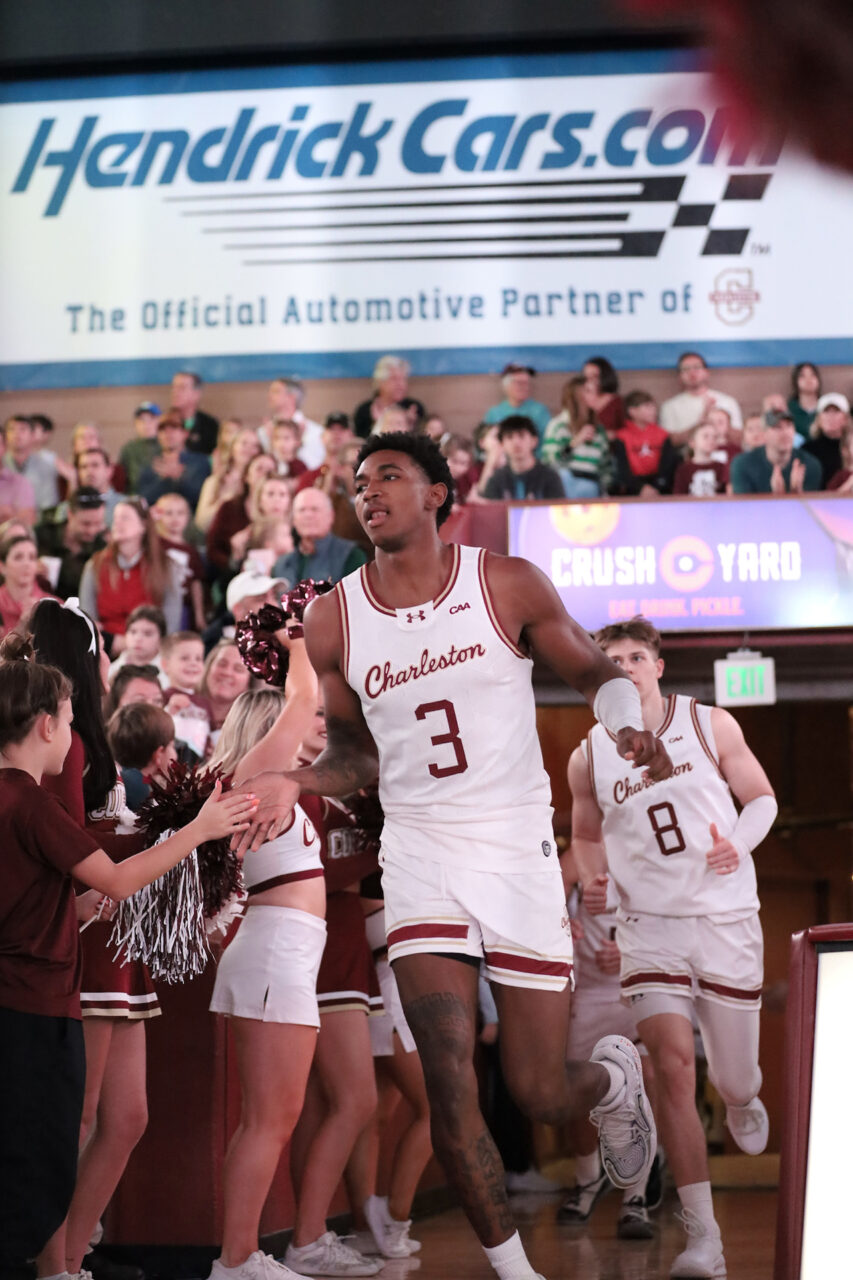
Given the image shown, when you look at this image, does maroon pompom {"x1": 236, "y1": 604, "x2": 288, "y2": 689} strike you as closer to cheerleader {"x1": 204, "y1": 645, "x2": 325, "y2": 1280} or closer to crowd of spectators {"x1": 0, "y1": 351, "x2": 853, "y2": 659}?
cheerleader {"x1": 204, "y1": 645, "x2": 325, "y2": 1280}

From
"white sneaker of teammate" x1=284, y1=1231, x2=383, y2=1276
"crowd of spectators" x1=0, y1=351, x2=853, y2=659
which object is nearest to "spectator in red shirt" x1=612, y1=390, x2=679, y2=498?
"crowd of spectators" x1=0, y1=351, x2=853, y2=659

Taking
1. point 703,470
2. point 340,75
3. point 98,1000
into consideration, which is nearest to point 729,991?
point 98,1000

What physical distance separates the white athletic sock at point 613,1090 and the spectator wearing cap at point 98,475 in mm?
8219

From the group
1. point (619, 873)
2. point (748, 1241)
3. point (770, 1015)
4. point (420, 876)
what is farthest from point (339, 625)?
point (770, 1015)

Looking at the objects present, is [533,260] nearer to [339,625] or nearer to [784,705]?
[784,705]

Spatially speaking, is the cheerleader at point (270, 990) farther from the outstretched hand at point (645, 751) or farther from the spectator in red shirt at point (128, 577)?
the spectator in red shirt at point (128, 577)

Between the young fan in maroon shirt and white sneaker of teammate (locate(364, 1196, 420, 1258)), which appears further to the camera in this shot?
white sneaker of teammate (locate(364, 1196, 420, 1258))

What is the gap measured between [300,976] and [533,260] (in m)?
9.56

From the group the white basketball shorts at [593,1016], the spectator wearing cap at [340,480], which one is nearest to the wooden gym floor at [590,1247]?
the white basketball shorts at [593,1016]

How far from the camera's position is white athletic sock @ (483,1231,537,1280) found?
3217 mm

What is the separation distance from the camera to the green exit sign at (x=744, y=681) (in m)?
7.78

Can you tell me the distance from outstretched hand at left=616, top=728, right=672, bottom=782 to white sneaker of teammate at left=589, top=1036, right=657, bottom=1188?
1088mm

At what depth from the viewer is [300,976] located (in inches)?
161

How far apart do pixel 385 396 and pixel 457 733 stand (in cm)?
869
